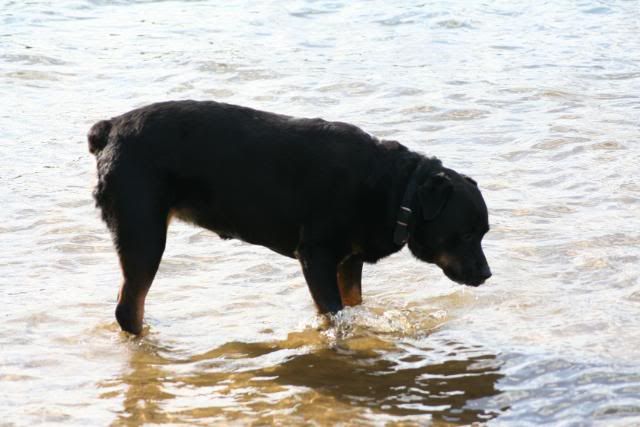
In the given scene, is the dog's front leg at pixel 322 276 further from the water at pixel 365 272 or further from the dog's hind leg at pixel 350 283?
the dog's hind leg at pixel 350 283

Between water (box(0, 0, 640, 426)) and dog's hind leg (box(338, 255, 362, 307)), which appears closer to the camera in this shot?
water (box(0, 0, 640, 426))

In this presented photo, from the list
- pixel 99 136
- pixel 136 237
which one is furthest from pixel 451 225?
pixel 99 136

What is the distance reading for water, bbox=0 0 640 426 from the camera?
580cm

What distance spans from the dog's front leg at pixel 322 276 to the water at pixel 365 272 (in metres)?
0.14

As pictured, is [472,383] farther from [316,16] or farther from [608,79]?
[316,16]

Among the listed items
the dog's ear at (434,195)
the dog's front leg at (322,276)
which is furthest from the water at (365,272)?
the dog's ear at (434,195)

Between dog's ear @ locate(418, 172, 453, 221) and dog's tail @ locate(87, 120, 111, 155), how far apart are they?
1854 mm

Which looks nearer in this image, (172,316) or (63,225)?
(172,316)

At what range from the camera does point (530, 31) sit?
16516 mm

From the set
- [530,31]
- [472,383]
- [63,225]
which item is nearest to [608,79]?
[530,31]

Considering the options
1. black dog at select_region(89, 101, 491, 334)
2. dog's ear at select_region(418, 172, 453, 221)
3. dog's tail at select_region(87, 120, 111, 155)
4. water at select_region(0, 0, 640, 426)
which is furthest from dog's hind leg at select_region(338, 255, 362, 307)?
dog's tail at select_region(87, 120, 111, 155)

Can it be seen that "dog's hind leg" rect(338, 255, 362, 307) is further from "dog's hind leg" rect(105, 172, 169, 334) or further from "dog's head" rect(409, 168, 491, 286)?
"dog's hind leg" rect(105, 172, 169, 334)

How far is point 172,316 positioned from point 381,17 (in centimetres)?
1107

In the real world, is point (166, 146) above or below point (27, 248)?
above
